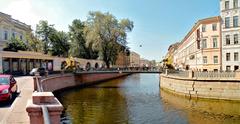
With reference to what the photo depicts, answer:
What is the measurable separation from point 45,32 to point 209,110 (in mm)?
52892

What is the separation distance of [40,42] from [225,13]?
42.7 metres

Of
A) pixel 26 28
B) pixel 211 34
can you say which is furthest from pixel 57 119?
pixel 26 28

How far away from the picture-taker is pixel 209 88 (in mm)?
29562

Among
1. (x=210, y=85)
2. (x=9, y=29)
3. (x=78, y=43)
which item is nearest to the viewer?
(x=210, y=85)

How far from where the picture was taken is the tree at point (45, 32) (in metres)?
68.9

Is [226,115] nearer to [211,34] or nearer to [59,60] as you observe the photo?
[211,34]

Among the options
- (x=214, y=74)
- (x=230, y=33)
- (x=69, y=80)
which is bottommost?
(x=69, y=80)

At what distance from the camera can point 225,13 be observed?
42906 millimetres

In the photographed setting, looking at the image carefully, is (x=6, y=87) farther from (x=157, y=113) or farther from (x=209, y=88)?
(x=209, y=88)

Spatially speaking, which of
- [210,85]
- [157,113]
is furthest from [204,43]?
[157,113]

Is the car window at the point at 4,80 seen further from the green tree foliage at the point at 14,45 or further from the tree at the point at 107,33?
the tree at the point at 107,33

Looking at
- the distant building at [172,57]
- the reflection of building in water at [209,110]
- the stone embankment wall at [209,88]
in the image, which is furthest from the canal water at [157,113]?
the distant building at [172,57]

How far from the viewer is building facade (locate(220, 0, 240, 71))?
41938mm

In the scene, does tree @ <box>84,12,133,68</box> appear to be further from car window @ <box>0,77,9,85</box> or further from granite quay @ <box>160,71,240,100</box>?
car window @ <box>0,77,9,85</box>
